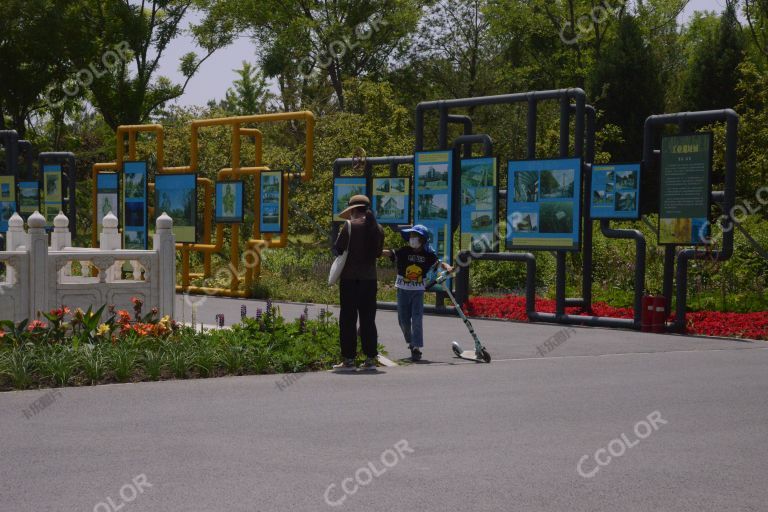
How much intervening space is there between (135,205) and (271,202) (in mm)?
3554

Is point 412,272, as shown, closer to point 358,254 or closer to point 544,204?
point 358,254

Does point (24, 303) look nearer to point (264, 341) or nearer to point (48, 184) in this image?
point (264, 341)

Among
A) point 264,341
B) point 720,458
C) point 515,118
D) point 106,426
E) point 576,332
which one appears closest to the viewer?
point 720,458

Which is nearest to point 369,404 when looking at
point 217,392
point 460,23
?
point 217,392

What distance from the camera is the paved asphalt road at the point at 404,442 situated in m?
6.45

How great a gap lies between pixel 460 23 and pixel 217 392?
1797 inches

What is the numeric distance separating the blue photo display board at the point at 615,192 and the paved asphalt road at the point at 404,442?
6071 mm

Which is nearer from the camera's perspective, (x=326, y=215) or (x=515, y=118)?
(x=326, y=215)

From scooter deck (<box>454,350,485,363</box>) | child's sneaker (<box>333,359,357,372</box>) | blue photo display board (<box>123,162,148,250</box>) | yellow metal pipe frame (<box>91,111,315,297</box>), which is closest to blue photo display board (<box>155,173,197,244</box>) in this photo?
blue photo display board (<box>123,162,148,250</box>)

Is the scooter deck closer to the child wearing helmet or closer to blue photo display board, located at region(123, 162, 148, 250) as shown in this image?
the child wearing helmet

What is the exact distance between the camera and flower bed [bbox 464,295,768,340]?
17234mm

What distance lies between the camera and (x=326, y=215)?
33.2 metres

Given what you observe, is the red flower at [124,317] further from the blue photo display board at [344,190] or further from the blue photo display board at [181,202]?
the blue photo display board at [181,202]

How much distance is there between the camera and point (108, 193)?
86.4 ft
